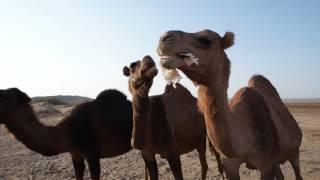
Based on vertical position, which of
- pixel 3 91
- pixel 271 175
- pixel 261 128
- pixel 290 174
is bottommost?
pixel 290 174

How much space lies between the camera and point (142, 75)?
619cm

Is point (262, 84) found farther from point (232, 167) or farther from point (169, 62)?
point (169, 62)

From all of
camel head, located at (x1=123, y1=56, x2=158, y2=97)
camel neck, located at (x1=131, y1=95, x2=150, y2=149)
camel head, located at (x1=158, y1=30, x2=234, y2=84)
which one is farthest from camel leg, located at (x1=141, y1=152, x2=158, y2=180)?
camel head, located at (x1=158, y1=30, x2=234, y2=84)

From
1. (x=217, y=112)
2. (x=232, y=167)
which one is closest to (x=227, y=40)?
(x=217, y=112)

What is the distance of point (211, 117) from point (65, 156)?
10108 millimetres

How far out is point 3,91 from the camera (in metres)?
8.03

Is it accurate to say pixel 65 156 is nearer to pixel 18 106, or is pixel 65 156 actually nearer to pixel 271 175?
pixel 18 106

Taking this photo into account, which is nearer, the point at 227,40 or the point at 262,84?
the point at 227,40

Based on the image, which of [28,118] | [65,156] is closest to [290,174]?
[28,118]

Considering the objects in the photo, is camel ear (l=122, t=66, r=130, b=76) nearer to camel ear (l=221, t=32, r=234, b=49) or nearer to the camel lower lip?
camel ear (l=221, t=32, r=234, b=49)

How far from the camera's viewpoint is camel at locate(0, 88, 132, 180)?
8.00m

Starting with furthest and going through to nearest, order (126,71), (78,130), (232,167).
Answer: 1. (78,130)
2. (126,71)
3. (232,167)

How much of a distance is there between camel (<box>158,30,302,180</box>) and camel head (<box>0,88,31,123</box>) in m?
4.24

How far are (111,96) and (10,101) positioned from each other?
6.84 feet
